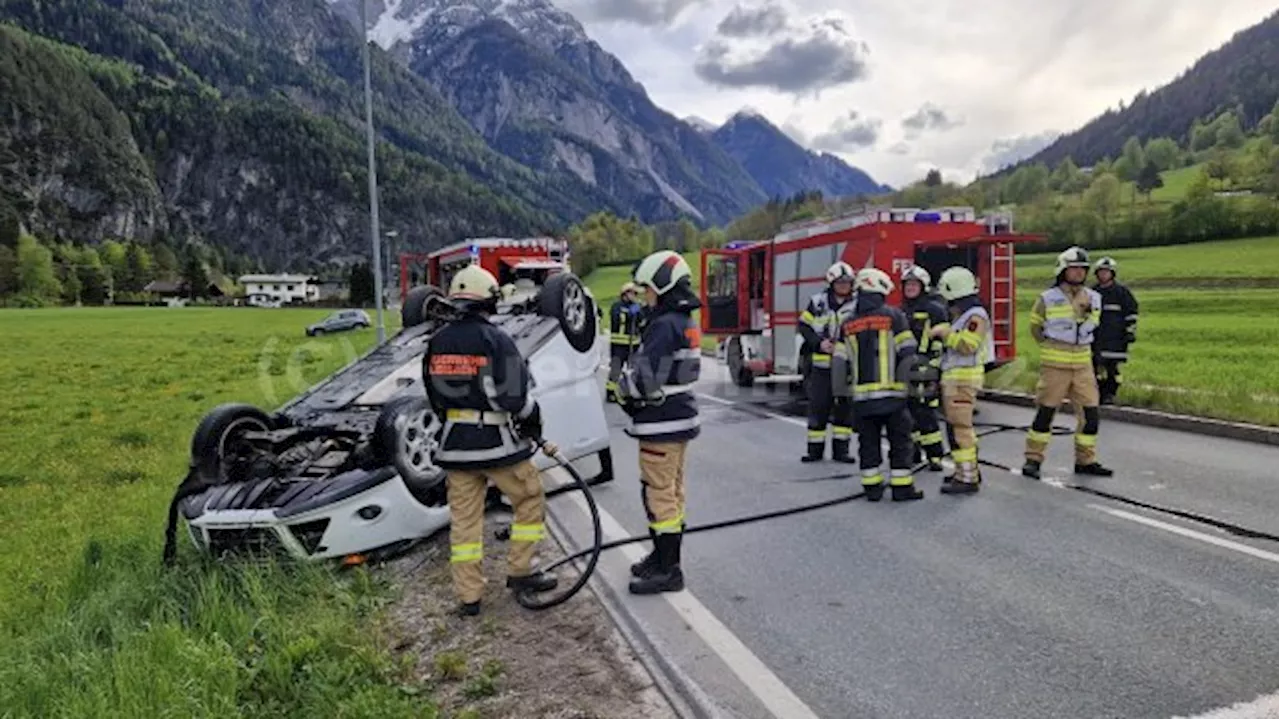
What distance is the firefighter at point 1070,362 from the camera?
289 inches

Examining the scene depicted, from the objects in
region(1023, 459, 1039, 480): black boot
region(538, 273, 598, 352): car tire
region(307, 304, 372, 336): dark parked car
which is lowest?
region(1023, 459, 1039, 480): black boot

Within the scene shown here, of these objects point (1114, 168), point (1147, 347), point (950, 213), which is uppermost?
point (1114, 168)

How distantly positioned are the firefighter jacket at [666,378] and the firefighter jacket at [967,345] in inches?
132

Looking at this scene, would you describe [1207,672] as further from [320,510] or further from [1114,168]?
[1114,168]

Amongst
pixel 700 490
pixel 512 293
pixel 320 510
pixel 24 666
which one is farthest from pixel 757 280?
pixel 24 666

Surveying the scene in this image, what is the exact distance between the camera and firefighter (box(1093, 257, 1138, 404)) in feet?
36.2

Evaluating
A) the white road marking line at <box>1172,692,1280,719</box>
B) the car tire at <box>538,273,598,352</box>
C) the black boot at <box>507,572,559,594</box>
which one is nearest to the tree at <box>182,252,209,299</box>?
the car tire at <box>538,273,598,352</box>

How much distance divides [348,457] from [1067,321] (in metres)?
5.58

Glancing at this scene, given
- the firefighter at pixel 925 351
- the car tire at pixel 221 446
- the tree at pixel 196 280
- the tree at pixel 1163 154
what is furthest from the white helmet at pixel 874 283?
the tree at pixel 1163 154

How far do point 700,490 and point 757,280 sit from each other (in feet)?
27.4

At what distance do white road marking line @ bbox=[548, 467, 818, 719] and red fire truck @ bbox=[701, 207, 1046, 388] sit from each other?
24.9ft

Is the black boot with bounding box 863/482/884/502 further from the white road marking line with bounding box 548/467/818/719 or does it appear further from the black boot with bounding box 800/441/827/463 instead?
the white road marking line with bounding box 548/467/818/719

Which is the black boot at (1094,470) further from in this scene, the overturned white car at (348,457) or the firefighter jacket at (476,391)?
the firefighter jacket at (476,391)

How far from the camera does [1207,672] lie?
364 centimetres
